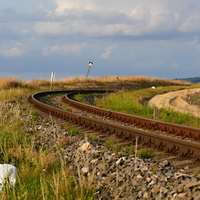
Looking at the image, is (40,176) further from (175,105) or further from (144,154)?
(175,105)

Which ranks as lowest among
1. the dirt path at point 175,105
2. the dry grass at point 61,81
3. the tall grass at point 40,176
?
the tall grass at point 40,176

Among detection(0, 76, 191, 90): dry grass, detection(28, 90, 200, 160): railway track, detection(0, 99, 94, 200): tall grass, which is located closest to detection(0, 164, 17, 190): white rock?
detection(0, 99, 94, 200): tall grass

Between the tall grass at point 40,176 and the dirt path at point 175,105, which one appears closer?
the tall grass at point 40,176

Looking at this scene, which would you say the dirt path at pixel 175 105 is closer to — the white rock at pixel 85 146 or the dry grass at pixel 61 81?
the white rock at pixel 85 146

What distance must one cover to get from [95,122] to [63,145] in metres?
2.81

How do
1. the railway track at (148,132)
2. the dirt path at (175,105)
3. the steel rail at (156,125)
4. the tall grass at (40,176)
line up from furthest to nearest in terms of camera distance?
the dirt path at (175,105), the steel rail at (156,125), the railway track at (148,132), the tall grass at (40,176)

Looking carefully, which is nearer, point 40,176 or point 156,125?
point 40,176

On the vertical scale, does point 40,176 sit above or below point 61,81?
below

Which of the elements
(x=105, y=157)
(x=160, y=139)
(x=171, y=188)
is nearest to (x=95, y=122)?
(x=160, y=139)

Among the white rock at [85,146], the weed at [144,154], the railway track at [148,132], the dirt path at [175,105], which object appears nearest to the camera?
the weed at [144,154]

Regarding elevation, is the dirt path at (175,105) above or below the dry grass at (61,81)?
below

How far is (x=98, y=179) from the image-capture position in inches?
246

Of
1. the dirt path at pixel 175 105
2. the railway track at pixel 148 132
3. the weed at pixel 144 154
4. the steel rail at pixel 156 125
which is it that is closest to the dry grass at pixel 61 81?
the dirt path at pixel 175 105

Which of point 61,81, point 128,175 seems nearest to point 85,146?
point 128,175
